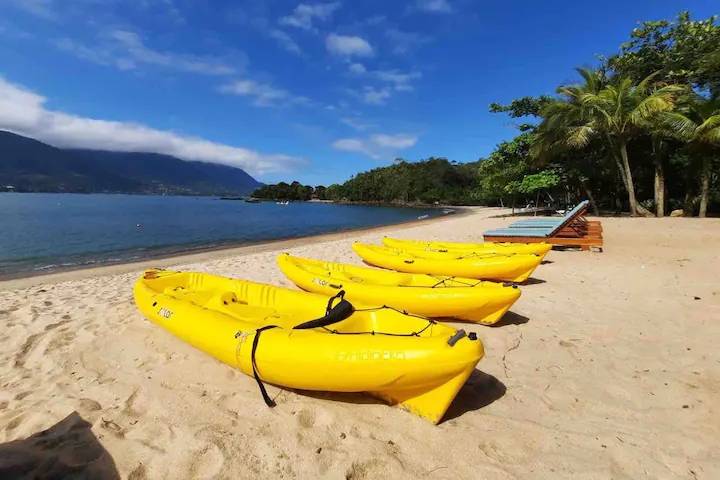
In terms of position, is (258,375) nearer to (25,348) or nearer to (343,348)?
(343,348)

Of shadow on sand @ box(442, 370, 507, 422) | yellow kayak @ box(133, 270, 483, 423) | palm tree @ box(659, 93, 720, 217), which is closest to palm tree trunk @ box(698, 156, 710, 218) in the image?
palm tree @ box(659, 93, 720, 217)

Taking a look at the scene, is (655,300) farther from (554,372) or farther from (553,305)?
(554,372)

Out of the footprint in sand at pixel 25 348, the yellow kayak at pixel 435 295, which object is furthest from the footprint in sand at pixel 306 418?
the footprint in sand at pixel 25 348

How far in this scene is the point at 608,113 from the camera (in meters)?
16.6

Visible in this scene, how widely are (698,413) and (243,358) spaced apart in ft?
12.4

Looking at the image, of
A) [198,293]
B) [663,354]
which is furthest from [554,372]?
[198,293]

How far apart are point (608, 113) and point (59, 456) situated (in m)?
20.7

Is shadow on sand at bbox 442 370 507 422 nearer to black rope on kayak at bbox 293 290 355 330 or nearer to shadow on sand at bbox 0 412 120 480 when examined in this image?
black rope on kayak at bbox 293 290 355 330

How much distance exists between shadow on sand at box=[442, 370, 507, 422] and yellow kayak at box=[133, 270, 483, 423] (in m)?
0.33

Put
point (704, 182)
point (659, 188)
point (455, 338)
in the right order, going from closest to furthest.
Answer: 1. point (455, 338)
2. point (704, 182)
3. point (659, 188)

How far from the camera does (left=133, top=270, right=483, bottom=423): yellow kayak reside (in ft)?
8.92

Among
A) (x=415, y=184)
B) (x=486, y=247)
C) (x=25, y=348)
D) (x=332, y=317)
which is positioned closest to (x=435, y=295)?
(x=332, y=317)

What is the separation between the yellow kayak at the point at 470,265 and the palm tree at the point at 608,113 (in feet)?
Answer: 44.9

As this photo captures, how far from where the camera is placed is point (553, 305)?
18.6 ft
